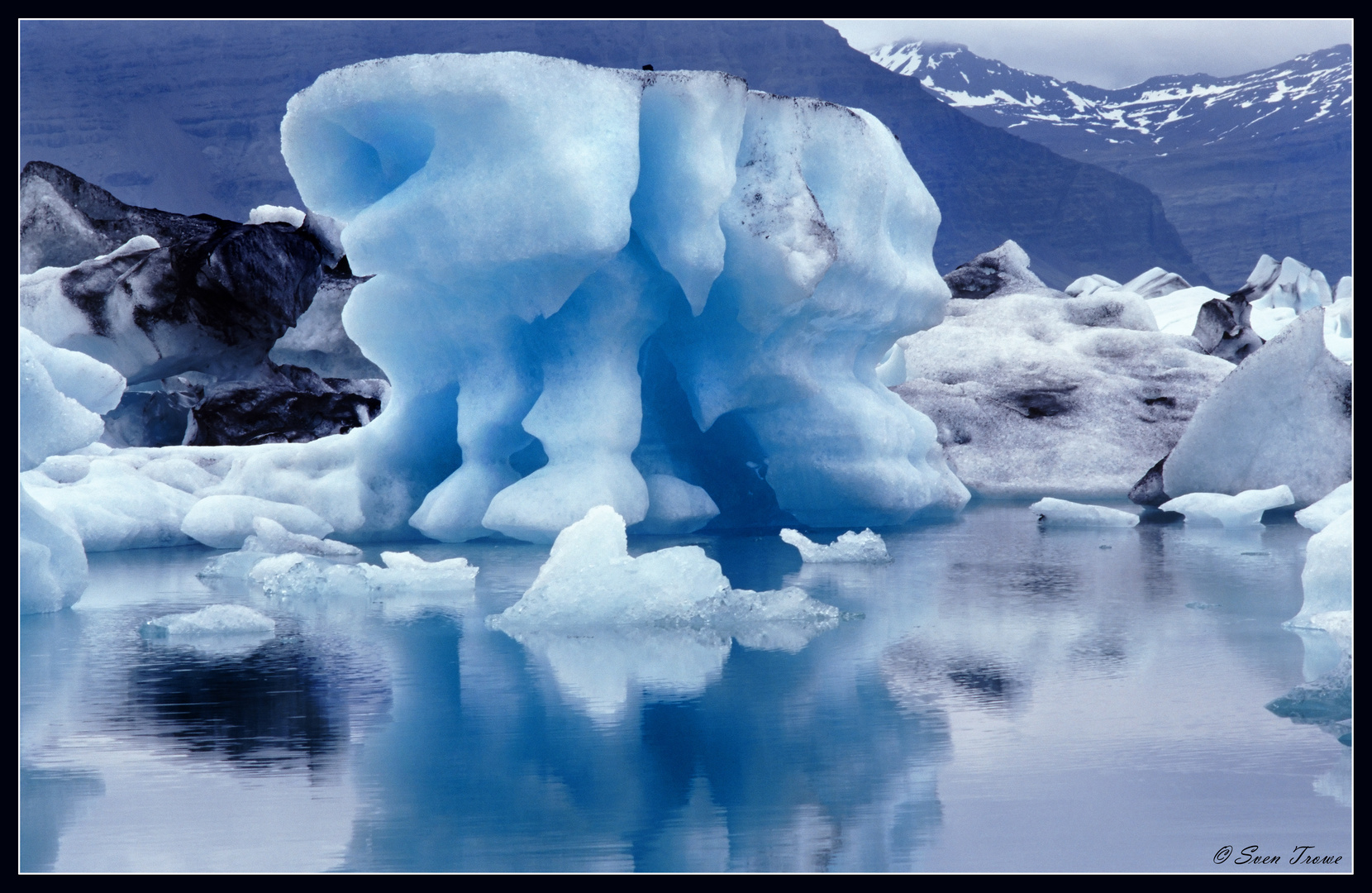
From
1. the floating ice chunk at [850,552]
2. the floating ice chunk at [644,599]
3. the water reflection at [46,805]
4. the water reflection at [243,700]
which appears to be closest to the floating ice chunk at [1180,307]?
the floating ice chunk at [850,552]

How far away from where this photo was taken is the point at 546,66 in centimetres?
550

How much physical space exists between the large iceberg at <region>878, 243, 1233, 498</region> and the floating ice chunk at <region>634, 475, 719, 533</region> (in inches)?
131

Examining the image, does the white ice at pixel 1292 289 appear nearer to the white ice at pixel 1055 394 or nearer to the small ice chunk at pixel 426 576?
the white ice at pixel 1055 394

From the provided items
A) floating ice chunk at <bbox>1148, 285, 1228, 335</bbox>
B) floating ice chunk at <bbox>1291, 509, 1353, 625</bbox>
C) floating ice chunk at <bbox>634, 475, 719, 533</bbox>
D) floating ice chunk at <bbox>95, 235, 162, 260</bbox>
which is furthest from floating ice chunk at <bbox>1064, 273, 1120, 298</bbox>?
floating ice chunk at <bbox>1291, 509, 1353, 625</bbox>

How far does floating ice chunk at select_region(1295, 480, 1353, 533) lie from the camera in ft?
20.0

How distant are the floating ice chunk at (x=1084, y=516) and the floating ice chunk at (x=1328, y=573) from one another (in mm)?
3132

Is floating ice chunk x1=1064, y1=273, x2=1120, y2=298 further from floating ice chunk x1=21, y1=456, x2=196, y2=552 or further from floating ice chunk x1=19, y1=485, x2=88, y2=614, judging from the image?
floating ice chunk x1=19, y1=485, x2=88, y2=614

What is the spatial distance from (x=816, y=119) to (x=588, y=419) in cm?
182

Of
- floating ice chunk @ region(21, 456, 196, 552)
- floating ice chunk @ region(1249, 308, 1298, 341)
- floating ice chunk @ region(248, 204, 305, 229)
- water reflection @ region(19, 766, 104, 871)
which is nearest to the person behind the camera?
water reflection @ region(19, 766, 104, 871)

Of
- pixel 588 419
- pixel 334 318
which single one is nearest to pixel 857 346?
pixel 588 419

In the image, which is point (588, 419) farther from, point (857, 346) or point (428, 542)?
point (857, 346)

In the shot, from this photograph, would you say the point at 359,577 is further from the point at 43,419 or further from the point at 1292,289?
the point at 1292,289

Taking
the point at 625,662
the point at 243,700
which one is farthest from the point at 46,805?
the point at 625,662

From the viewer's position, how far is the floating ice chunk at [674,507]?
21.1 feet
